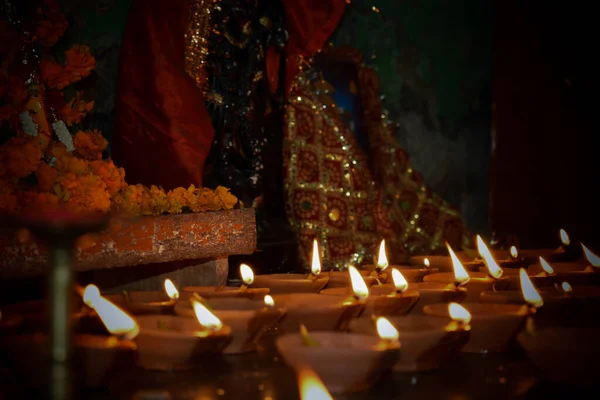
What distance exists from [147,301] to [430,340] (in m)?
0.67

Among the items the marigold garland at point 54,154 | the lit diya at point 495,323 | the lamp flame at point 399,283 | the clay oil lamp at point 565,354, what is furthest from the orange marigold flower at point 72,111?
the clay oil lamp at point 565,354

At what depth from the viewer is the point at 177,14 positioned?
11.3 ft

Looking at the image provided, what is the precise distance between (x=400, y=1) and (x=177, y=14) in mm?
2733

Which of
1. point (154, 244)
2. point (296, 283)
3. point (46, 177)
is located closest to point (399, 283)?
point (296, 283)

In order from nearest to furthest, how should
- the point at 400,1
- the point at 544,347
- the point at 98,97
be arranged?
the point at 544,347 → the point at 98,97 → the point at 400,1

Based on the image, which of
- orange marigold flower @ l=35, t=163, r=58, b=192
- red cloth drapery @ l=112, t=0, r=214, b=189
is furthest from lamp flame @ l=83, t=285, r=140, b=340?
red cloth drapery @ l=112, t=0, r=214, b=189

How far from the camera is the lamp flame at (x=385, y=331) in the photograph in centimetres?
107

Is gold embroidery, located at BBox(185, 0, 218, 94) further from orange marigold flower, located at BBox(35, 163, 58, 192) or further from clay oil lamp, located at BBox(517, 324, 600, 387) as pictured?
clay oil lamp, located at BBox(517, 324, 600, 387)

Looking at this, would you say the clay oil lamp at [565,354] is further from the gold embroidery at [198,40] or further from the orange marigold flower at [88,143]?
the gold embroidery at [198,40]

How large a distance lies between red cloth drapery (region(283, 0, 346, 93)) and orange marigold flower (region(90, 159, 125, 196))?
199 centimetres

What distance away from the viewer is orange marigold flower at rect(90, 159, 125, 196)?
2.16m

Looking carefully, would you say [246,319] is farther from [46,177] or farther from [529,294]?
[46,177]

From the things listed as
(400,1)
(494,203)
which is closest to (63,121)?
(400,1)

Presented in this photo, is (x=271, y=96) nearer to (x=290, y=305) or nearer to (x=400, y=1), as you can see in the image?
(x=400, y=1)
